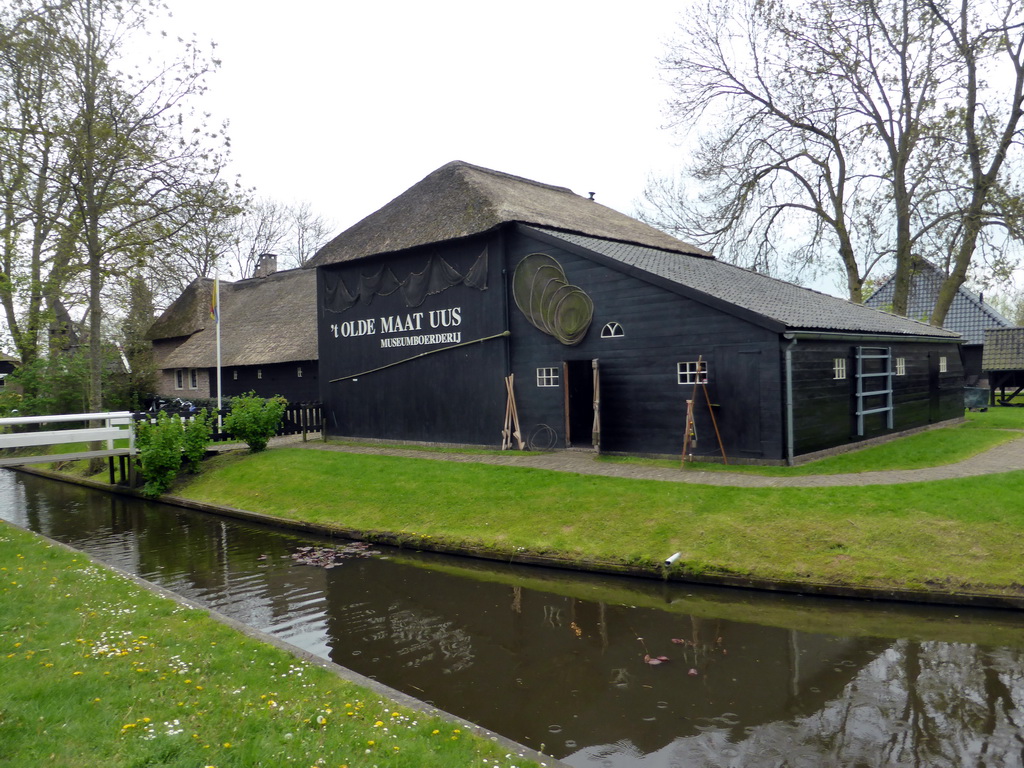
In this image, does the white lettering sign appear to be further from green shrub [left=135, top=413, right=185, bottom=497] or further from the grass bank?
green shrub [left=135, top=413, right=185, bottom=497]

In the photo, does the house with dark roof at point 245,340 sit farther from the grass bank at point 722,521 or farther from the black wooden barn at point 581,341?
the grass bank at point 722,521

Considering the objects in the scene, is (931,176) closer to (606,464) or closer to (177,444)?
(606,464)

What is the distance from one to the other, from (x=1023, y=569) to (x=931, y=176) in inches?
697

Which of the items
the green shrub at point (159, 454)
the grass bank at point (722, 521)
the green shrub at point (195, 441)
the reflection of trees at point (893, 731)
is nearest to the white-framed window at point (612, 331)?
the grass bank at point (722, 521)

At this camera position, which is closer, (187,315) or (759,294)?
Result: (759,294)

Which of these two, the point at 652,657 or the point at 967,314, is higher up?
the point at 967,314

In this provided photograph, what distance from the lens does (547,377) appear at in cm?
1658

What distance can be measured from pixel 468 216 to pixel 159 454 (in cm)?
967

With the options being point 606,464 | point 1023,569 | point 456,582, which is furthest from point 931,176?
point 456,582

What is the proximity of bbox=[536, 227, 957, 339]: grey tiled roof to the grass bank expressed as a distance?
3869mm

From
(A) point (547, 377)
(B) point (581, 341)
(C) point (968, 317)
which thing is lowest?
(A) point (547, 377)

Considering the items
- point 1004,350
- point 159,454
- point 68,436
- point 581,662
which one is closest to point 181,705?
point 581,662

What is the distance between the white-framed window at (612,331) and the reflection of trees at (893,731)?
9.41m

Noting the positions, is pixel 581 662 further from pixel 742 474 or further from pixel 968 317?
pixel 968 317
